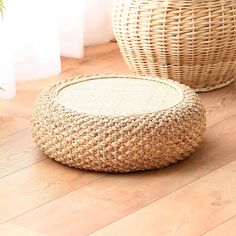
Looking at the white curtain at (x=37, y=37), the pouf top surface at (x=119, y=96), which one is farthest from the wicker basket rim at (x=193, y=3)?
the white curtain at (x=37, y=37)

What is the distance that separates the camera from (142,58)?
2.59 meters

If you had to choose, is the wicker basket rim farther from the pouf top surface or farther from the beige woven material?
the pouf top surface

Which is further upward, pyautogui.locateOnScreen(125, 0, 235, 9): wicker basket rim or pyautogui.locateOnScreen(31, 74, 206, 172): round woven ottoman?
pyautogui.locateOnScreen(125, 0, 235, 9): wicker basket rim

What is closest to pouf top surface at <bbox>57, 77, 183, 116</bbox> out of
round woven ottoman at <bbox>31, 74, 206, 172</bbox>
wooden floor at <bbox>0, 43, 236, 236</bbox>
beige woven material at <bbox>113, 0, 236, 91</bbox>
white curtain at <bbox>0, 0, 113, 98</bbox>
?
round woven ottoman at <bbox>31, 74, 206, 172</bbox>

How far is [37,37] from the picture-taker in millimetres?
2830

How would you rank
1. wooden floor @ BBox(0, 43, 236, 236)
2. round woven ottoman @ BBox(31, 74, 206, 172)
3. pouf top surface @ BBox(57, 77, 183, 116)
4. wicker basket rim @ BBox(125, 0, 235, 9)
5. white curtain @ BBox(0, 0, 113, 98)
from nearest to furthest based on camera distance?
wooden floor @ BBox(0, 43, 236, 236)
round woven ottoman @ BBox(31, 74, 206, 172)
pouf top surface @ BBox(57, 77, 183, 116)
wicker basket rim @ BBox(125, 0, 235, 9)
white curtain @ BBox(0, 0, 113, 98)

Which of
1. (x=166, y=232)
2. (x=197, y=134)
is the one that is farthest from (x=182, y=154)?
(x=166, y=232)

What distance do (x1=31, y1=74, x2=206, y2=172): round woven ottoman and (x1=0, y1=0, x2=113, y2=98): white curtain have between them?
0.50 m

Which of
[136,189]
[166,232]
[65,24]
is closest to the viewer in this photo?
[166,232]

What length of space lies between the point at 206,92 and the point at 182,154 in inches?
25.7

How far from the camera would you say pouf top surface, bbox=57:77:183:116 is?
2.06 m

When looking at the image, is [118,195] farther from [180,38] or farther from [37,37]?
[37,37]

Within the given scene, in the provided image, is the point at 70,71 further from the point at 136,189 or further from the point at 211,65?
the point at 136,189

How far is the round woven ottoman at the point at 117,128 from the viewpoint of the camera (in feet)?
6.40
